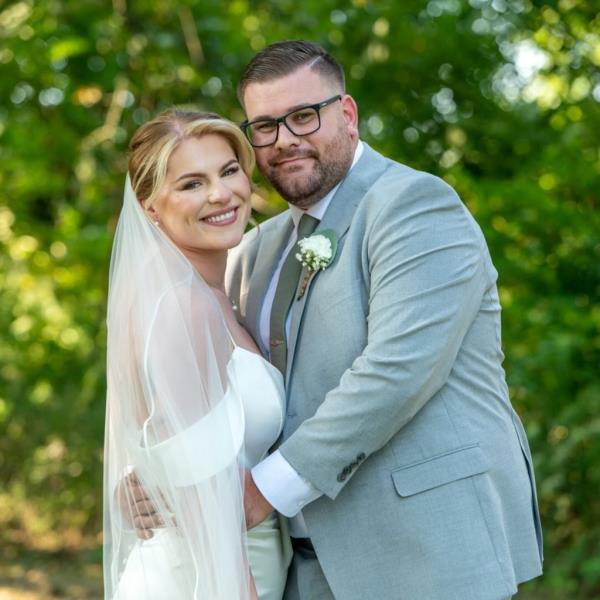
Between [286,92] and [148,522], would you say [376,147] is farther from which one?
[148,522]

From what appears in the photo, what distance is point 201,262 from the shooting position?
3.32 metres

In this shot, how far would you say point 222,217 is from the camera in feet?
10.6

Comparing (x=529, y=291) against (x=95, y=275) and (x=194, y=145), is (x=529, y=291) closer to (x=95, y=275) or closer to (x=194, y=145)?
(x=95, y=275)

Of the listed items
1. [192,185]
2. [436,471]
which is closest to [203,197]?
[192,185]

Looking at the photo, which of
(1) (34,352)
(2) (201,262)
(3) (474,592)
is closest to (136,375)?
(2) (201,262)

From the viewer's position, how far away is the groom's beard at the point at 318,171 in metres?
3.22

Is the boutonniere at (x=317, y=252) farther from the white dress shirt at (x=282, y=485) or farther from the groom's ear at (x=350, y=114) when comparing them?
the white dress shirt at (x=282, y=485)

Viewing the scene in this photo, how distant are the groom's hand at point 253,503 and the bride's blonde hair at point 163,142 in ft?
2.97

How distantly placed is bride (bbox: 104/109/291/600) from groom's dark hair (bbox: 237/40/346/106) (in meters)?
0.19

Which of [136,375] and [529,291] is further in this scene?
[529,291]

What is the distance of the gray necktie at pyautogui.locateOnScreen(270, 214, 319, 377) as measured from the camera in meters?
3.18

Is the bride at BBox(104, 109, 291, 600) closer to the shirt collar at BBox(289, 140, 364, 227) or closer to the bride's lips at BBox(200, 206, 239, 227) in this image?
the bride's lips at BBox(200, 206, 239, 227)

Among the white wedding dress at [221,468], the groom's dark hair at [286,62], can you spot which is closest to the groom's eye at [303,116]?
the groom's dark hair at [286,62]

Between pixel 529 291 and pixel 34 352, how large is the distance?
13.1ft
